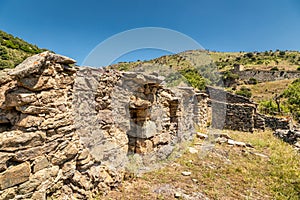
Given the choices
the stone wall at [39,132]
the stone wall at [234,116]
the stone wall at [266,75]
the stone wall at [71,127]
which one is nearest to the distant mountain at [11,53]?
the stone wall at [71,127]

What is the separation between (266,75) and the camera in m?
39.8

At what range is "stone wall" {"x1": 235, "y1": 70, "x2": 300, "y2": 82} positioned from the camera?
125ft

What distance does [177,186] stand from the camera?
4.28m

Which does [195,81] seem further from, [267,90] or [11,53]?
[11,53]

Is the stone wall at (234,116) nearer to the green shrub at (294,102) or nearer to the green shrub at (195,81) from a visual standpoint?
the green shrub at (294,102)

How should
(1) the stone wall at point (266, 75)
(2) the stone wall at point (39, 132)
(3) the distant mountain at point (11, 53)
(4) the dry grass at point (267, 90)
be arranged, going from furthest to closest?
1. (1) the stone wall at point (266, 75)
2. (4) the dry grass at point (267, 90)
3. (3) the distant mountain at point (11, 53)
4. (2) the stone wall at point (39, 132)

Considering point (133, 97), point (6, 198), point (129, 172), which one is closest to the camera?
point (6, 198)

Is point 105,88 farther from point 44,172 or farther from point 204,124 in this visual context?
point 204,124

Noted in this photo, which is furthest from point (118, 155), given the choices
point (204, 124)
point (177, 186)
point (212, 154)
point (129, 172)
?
point (204, 124)

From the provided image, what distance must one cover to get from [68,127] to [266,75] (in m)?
45.7

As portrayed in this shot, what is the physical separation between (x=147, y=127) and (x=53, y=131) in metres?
2.94

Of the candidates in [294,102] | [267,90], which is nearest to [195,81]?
[294,102]

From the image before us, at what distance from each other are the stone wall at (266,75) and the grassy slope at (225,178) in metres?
38.2

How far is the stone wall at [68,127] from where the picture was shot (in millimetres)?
2441
